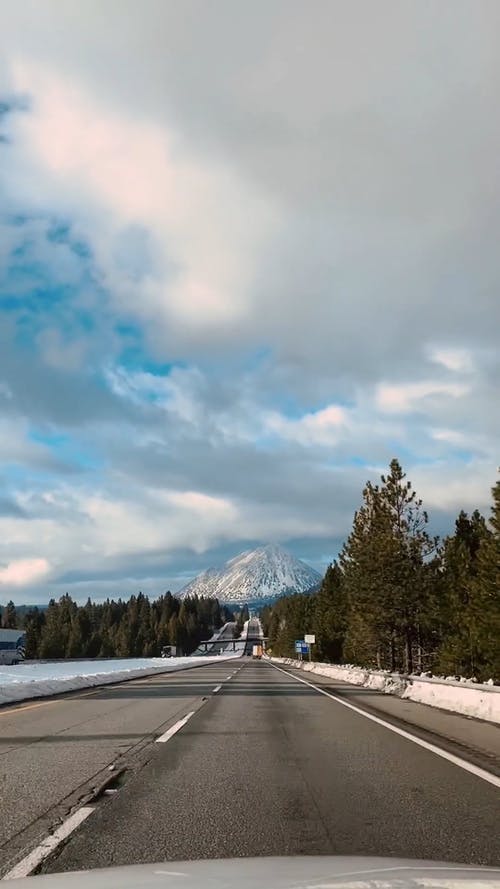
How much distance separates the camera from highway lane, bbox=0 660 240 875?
6715 millimetres

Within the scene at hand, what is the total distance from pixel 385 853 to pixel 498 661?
3802 cm

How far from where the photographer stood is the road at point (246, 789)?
5.72m

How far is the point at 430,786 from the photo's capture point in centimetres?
827

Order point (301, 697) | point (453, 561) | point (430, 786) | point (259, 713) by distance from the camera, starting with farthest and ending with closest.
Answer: point (453, 561) → point (301, 697) → point (259, 713) → point (430, 786)

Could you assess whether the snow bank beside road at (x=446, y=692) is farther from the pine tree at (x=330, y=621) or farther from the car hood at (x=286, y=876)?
the pine tree at (x=330, y=621)

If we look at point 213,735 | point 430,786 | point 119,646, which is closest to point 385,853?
point 430,786

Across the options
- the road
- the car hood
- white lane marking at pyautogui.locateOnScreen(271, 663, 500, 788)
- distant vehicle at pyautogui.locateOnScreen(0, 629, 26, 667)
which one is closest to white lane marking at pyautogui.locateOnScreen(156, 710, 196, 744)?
the road

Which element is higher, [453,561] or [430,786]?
[453,561]

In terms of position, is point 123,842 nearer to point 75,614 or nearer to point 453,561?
point 453,561

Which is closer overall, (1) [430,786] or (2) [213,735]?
(1) [430,786]

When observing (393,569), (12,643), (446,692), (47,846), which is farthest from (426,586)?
(12,643)

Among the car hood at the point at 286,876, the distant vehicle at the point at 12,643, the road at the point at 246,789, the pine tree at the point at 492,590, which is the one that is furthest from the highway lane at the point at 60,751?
the distant vehicle at the point at 12,643

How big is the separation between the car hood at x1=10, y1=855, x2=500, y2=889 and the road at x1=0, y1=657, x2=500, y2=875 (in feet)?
3.53

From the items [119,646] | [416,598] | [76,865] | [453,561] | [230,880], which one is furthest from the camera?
[119,646]
